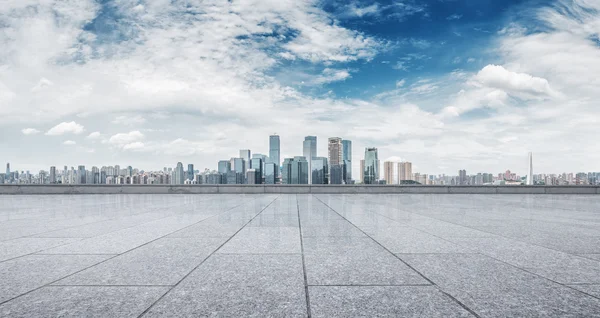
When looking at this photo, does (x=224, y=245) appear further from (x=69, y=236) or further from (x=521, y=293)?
(x=521, y=293)

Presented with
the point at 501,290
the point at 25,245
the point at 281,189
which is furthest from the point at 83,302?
the point at 281,189

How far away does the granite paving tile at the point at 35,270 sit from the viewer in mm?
4481

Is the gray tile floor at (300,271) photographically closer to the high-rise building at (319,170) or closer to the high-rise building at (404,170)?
the high-rise building at (319,170)

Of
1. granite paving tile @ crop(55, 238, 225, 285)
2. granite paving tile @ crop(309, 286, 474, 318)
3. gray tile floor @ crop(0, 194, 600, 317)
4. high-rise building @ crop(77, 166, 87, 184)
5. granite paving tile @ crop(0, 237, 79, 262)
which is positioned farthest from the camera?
high-rise building @ crop(77, 166, 87, 184)

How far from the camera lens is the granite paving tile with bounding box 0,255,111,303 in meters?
4.48

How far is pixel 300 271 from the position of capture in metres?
5.13

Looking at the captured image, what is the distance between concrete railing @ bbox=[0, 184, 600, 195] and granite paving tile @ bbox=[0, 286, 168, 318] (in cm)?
2336

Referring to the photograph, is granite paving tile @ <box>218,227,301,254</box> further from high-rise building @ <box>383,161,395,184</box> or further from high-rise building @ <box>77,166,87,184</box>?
high-rise building @ <box>383,161,395,184</box>

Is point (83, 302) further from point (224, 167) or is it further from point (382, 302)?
point (224, 167)

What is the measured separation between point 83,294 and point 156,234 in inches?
165

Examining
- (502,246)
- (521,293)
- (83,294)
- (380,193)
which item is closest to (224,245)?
(83,294)

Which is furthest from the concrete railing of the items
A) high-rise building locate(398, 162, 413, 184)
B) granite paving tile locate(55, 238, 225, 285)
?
high-rise building locate(398, 162, 413, 184)

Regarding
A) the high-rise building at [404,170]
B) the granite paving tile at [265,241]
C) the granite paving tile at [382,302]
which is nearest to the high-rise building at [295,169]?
the high-rise building at [404,170]

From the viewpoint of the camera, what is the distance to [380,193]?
91.6ft
